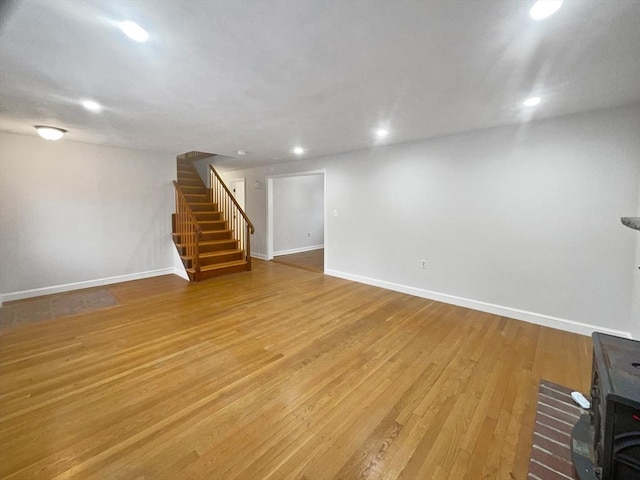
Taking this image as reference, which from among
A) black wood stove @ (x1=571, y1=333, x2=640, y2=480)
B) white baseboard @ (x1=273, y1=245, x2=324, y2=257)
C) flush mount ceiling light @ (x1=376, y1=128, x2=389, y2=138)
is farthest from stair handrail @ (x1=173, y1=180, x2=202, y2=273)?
black wood stove @ (x1=571, y1=333, x2=640, y2=480)

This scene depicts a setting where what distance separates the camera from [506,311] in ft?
11.3

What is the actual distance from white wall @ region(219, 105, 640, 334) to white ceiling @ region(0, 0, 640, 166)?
0.37 m

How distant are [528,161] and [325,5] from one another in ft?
10.1

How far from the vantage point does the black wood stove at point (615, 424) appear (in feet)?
3.77

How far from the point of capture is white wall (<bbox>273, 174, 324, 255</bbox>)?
24.4 feet

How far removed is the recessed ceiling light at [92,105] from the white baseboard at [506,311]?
4348 millimetres

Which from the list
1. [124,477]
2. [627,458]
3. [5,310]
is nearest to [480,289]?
[627,458]

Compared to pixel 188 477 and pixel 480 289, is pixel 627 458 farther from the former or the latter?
pixel 480 289

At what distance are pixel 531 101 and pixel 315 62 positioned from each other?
7.09 ft

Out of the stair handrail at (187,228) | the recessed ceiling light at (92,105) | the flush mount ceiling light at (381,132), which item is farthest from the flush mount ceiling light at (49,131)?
the flush mount ceiling light at (381,132)

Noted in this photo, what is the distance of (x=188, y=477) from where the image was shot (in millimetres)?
1383

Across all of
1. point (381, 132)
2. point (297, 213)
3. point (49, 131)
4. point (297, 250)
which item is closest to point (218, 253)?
point (297, 250)

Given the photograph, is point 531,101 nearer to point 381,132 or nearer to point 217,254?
point 381,132

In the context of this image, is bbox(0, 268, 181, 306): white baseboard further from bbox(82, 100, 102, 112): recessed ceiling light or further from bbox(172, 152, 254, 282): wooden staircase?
bbox(82, 100, 102, 112): recessed ceiling light
